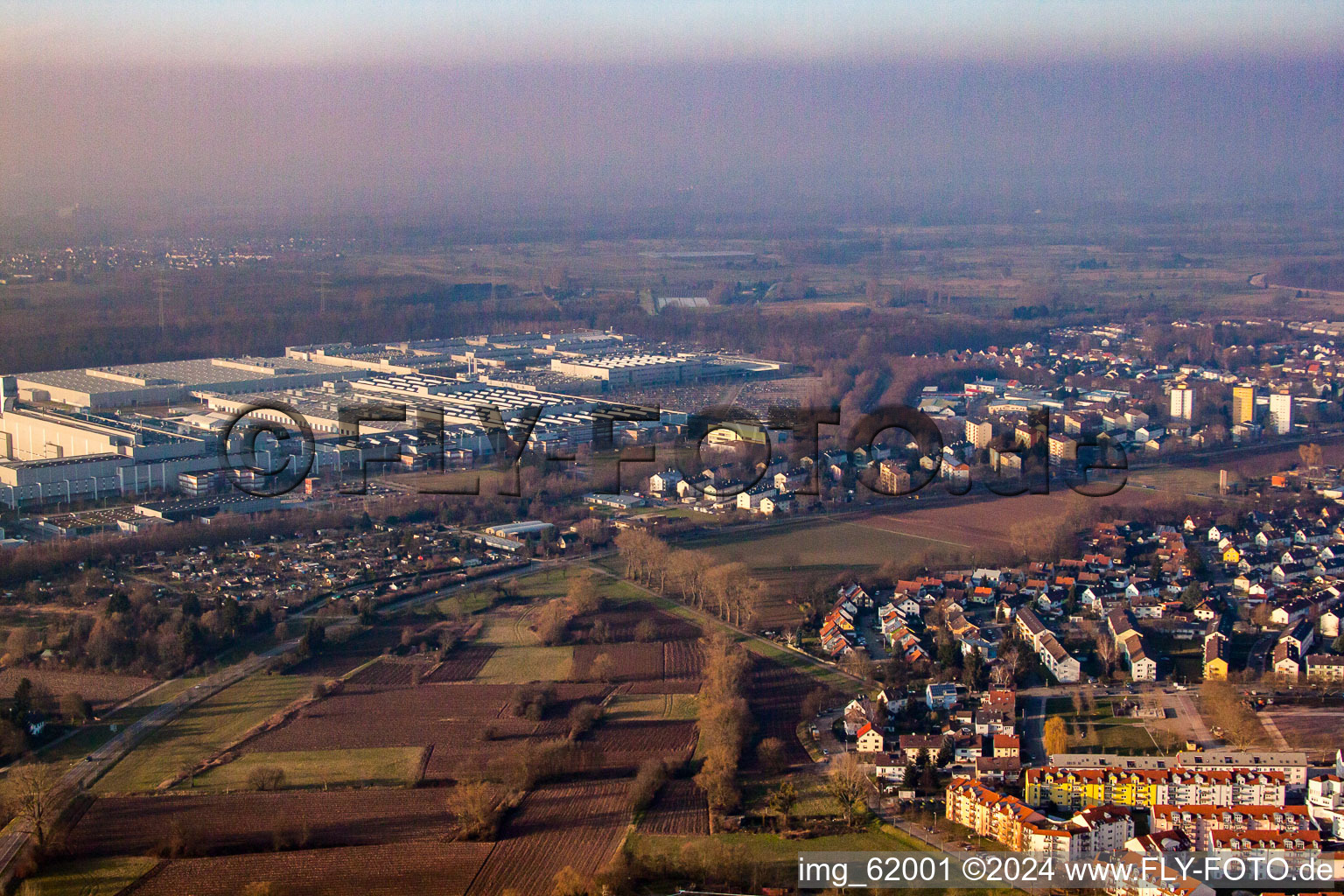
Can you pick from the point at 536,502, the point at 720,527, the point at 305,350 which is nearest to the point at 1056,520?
the point at 720,527

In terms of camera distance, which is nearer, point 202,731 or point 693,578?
point 202,731

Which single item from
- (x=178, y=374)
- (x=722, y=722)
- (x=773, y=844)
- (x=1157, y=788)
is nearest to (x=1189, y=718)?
(x=1157, y=788)

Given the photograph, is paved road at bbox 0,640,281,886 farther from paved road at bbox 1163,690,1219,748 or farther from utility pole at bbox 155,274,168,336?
utility pole at bbox 155,274,168,336

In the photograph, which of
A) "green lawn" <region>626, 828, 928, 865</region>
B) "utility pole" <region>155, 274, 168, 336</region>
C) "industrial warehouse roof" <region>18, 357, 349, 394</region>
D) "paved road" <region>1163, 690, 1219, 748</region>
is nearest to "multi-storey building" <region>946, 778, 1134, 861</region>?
"green lawn" <region>626, 828, 928, 865</region>

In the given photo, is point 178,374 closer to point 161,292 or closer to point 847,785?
point 161,292

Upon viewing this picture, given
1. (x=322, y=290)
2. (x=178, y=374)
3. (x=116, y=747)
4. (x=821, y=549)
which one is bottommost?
(x=116, y=747)

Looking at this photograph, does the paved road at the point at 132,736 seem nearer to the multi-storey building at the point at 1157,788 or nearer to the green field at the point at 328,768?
the green field at the point at 328,768

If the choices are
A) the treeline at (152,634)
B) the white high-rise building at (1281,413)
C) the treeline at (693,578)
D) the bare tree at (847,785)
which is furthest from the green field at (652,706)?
the white high-rise building at (1281,413)
